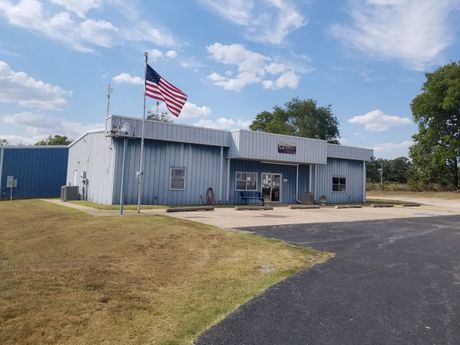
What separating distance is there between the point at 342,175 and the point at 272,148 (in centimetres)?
821

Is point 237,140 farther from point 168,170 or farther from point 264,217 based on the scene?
point 264,217

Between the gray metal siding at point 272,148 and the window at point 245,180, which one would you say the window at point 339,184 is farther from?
the window at point 245,180

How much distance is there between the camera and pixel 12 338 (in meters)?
4.04

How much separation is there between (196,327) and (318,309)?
1.65m

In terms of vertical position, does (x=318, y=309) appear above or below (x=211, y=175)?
below

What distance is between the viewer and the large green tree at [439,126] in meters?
52.5

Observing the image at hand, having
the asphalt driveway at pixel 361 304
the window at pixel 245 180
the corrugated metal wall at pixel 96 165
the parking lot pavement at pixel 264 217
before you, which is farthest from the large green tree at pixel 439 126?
the asphalt driveway at pixel 361 304

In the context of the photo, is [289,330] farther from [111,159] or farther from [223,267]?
[111,159]

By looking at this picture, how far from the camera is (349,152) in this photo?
2984 centimetres

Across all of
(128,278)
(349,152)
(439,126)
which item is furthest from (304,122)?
(128,278)

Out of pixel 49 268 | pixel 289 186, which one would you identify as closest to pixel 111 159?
pixel 289 186

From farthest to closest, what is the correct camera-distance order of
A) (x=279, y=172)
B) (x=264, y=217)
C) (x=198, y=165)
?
(x=279, y=172) < (x=198, y=165) < (x=264, y=217)

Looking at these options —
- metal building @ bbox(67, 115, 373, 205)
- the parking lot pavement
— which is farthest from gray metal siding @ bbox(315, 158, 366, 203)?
the parking lot pavement

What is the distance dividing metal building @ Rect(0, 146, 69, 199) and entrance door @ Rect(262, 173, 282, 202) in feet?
52.9
